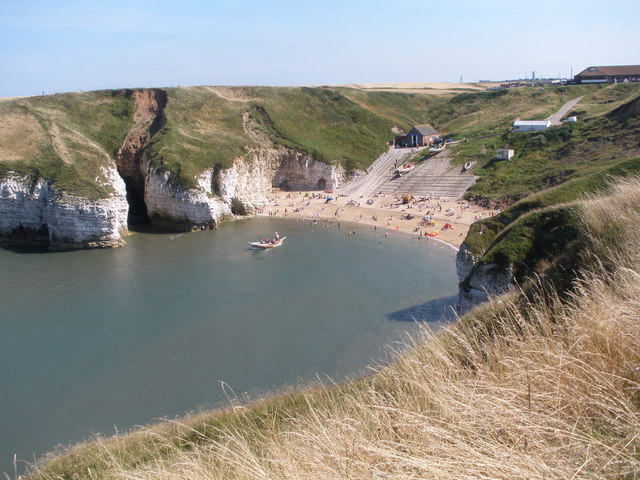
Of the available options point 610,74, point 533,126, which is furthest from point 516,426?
point 610,74

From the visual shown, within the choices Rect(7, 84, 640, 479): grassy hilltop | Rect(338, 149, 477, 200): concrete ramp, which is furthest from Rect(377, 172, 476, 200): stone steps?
Rect(7, 84, 640, 479): grassy hilltop

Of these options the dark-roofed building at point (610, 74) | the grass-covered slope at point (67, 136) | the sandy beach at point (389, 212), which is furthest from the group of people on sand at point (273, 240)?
the dark-roofed building at point (610, 74)

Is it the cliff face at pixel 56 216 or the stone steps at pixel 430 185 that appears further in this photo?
the stone steps at pixel 430 185

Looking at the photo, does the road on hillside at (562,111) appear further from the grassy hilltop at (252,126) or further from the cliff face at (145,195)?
the cliff face at (145,195)

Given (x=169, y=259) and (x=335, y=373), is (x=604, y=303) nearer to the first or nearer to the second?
(x=335, y=373)

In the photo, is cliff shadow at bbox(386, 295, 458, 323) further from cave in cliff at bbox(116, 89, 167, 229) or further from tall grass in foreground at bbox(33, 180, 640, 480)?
cave in cliff at bbox(116, 89, 167, 229)

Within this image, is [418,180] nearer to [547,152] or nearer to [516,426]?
[547,152]
